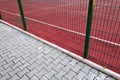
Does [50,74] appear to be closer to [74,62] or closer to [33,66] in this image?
[33,66]

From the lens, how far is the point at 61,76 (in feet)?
9.81

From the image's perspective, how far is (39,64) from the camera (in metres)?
3.45

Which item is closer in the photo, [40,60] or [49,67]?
[49,67]

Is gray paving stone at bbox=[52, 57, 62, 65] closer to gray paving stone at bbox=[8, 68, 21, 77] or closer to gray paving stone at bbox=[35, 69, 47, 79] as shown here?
gray paving stone at bbox=[35, 69, 47, 79]

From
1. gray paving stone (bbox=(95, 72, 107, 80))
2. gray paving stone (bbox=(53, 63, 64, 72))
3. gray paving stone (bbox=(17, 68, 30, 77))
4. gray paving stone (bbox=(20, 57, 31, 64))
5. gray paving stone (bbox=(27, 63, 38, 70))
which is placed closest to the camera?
gray paving stone (bbox=(95, 72, 107, 80))

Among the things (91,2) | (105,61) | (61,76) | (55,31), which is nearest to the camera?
Result: (91,2)

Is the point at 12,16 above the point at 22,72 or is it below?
above

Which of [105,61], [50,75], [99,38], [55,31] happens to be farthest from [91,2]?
[55,31]

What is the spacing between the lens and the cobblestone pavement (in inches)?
118

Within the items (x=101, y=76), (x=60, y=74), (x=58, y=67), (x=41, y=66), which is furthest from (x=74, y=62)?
(x=41, y=66)

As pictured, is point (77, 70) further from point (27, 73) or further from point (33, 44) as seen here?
point (33, 44)

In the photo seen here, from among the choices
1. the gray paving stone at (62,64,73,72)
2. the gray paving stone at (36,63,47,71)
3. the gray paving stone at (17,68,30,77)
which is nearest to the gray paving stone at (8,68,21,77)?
the gray paving stone at (17,68,30,77)

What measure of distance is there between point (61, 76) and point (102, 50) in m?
1.84

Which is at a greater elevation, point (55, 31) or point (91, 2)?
point (91, 2)
